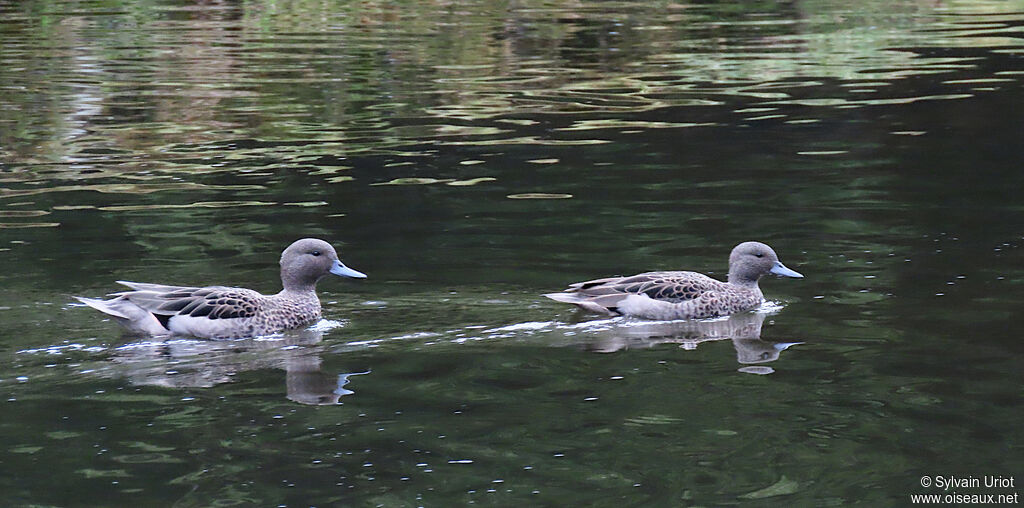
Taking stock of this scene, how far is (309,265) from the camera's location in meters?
11.6

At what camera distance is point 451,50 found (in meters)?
29.6

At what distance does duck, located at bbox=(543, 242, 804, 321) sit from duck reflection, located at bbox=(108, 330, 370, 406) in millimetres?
1825

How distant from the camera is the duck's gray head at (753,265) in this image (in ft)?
39.0

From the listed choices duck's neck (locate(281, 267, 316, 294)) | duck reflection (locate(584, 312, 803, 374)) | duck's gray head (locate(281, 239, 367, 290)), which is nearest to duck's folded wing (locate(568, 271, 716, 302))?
duck reflection (locate(584, 312, 803, 374))

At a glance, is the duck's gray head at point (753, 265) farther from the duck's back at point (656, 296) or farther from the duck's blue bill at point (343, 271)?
the duck's blue bill at point (343, 271)

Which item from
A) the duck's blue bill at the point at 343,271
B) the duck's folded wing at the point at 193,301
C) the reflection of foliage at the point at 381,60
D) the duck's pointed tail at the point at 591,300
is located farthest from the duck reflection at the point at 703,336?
the reflection of foliage at the point at 381,60

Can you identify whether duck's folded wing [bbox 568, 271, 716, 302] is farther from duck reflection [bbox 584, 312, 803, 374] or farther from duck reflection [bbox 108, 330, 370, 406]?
duck reflection [bbox 108, 330, 370, 406]

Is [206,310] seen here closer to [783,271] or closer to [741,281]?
[741,281]

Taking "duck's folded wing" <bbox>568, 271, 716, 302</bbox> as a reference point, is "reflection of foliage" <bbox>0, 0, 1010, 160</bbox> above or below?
below

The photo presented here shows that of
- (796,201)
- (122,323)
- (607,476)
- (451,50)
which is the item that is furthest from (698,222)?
(451,50)

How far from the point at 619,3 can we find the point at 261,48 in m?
12.4

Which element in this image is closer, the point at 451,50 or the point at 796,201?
the point at 796,201

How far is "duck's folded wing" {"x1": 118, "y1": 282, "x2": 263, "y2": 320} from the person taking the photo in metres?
10.8

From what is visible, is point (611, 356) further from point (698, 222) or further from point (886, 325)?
point (698, 222)
